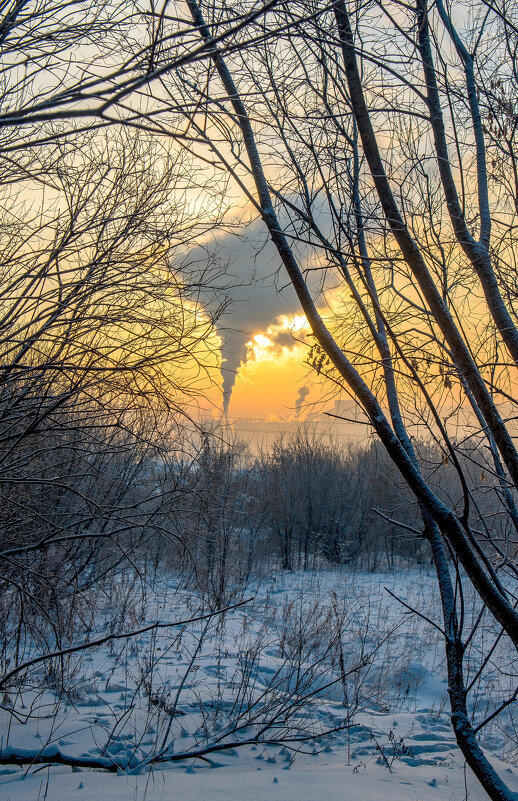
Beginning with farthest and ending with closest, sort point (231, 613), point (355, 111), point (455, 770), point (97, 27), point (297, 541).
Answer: point (297, 541) → point (231, 613) → point (455, 770) → point (97, 27) → point (355, 111)

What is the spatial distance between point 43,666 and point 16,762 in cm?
333

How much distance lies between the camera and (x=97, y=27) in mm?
2955

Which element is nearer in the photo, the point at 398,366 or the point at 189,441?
the point at 398,366

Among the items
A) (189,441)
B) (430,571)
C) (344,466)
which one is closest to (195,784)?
(189,441)

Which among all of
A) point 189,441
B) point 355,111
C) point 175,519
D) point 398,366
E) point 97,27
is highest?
point 97,27

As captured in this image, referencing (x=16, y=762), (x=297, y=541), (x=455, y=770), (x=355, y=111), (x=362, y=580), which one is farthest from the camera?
(x=297, y=541)

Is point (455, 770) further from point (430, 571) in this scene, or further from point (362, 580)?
point (430, 571)

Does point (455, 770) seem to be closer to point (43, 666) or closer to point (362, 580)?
point (43, 666)

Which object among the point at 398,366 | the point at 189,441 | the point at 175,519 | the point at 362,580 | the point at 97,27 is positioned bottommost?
the point at 362,580

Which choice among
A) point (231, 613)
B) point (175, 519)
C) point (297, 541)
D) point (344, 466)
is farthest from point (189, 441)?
point (344, 466)

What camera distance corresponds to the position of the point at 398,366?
12.2 feet

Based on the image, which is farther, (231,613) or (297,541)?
(297,541)

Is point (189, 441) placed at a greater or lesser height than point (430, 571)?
greater

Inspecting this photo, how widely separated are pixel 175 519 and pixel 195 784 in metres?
2.16
